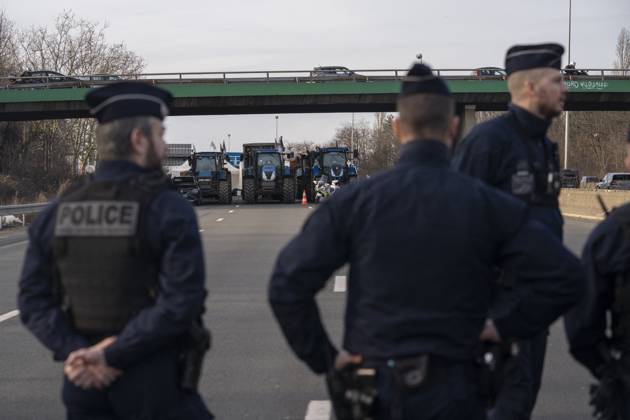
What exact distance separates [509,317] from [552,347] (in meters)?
5.66

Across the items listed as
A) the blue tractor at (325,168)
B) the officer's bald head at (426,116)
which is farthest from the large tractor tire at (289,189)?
the officer's bald head at (426,116)

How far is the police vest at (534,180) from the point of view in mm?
4902

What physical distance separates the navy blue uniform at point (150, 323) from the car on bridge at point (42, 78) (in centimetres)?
4833

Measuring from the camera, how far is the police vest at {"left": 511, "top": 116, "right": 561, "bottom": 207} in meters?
4.90

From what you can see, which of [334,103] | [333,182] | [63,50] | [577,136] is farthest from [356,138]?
[333,182]

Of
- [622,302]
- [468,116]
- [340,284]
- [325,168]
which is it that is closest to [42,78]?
[325,168]

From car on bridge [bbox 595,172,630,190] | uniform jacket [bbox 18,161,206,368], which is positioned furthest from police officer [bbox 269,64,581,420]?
car on bridge [bbox 595,172,630,190]

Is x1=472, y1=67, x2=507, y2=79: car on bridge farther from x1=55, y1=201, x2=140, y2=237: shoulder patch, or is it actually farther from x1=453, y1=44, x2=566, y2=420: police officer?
x1=55, y1=201, x2=140, y2=237: shoulder patch

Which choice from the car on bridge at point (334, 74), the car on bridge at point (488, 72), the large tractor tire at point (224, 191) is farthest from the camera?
the car on bridge at point (488, 72)

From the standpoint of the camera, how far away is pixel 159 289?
3570mm

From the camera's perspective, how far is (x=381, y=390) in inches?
127

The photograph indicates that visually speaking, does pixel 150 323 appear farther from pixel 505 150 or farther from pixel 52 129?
pixel 52 129

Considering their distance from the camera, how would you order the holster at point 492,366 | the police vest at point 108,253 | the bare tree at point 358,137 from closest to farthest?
the holster at point 492,366
the police vest at point 108,253
the bare tree at point 358,137

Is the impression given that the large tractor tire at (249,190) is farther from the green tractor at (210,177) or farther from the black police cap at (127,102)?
the black police cap at (127,102)
